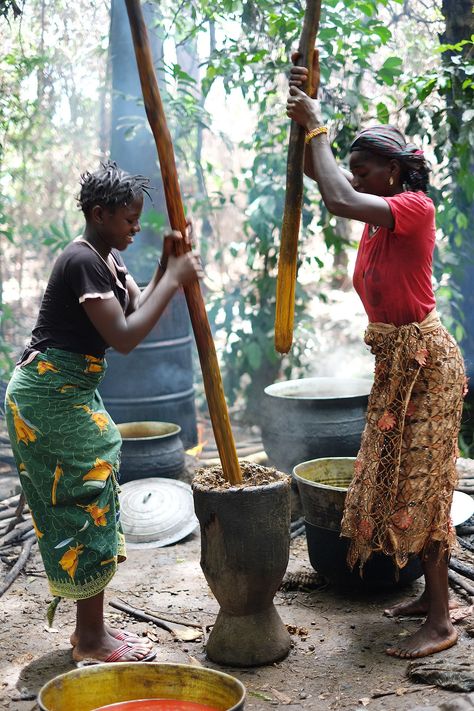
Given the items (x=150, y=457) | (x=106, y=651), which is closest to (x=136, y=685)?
(x=106, y=651)

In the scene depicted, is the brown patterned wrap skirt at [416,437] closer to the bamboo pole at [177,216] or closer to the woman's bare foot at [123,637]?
the bamboo pole at [177,216]

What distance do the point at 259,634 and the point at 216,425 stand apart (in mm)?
908

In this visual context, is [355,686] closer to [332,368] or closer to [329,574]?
[329,574]

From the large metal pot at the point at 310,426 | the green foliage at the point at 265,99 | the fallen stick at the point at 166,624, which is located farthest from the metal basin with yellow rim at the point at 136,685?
the green foliage at the point at 265,99

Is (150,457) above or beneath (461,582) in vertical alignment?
above

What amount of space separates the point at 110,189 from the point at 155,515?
101 inches

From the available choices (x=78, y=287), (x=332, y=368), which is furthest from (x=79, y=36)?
(x=78, y=287)

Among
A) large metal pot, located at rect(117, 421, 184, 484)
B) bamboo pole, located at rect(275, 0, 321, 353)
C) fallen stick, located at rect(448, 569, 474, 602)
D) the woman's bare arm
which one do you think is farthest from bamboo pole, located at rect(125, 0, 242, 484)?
large metal pot, located at rect(117, 421, 184, 484)

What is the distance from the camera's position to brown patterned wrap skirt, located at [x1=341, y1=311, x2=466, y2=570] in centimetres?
314

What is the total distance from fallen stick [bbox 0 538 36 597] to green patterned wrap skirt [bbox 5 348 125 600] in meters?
1.10

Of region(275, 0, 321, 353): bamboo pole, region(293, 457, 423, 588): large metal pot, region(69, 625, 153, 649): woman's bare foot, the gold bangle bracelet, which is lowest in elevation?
region(69, 625, 153, 649): woman's bare foot

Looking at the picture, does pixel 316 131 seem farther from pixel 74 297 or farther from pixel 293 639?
pixel 293 639

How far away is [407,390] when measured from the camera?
10.3 ft

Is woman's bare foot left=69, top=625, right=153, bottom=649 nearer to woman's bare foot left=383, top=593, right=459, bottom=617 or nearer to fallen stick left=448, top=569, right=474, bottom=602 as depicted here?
woman's bare foot left=383, top=593, right=459, bottom=617
